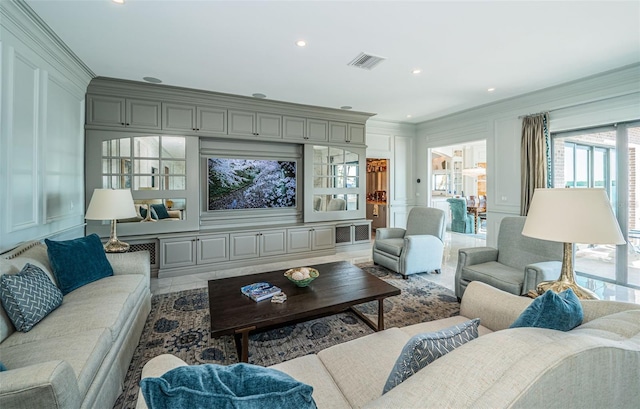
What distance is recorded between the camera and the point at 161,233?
13.6ft

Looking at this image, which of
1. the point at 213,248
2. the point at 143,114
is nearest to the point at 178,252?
the point at 213,248

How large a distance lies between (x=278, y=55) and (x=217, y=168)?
2284 millimetres

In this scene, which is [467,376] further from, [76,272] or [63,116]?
[63,116]

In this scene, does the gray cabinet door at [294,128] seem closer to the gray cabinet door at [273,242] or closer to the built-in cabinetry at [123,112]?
the gray cabinet door at [273,242]

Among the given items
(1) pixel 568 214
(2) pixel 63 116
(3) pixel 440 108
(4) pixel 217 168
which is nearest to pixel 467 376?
(1) pixel 568 214

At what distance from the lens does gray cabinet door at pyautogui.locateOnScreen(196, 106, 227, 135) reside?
4.37 m

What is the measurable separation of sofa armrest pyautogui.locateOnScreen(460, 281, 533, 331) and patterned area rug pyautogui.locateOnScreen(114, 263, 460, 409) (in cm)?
93

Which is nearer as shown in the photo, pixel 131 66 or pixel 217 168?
pixel 131 66

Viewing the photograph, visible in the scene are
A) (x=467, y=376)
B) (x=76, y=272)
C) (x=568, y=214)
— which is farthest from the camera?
(x=76, y=272)

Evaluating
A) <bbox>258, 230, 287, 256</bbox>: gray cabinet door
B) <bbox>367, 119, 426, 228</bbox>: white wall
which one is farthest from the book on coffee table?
<bbox>367, 119, 426, 228</bbox>: white wall

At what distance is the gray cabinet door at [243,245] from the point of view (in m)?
4.51

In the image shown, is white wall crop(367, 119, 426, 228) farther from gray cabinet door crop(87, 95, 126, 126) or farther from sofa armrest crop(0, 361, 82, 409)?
sofa armrest crop(0, 361, 82, 409)

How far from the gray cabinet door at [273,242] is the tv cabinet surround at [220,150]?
17 millimetres

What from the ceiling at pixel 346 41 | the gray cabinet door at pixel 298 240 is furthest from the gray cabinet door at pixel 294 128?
the gray cabinet door at pixel 298 240
